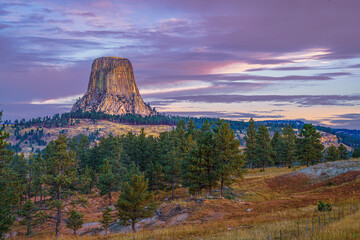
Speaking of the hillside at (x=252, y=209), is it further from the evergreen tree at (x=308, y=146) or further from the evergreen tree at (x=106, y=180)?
the evergreen tree at (x=308, y=146)

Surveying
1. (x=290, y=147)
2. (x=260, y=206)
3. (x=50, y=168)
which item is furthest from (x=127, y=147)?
(x=260, y=206)

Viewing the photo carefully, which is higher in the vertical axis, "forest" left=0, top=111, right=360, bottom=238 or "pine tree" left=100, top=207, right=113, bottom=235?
"forest" left=0, top=111, right=360, bottom=238

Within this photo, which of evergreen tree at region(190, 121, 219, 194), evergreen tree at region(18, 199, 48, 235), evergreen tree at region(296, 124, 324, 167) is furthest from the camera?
evergreen tree at region(296, 124, 324, 167)

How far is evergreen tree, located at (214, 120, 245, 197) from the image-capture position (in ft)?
133

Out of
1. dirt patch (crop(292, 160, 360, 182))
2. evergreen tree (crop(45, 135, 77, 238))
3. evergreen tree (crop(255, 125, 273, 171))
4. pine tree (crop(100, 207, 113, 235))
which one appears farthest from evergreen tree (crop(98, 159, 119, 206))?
dirt patch (crop(292, 160, 360, 182))

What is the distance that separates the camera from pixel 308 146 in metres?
70.2

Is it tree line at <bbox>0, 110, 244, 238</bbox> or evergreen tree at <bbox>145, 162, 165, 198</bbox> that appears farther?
evergreen tree at <bbox>145, 162, 165, 198</bbox>

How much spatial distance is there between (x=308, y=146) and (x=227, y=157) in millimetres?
38967

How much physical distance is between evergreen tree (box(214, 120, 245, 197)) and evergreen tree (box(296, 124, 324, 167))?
3739 cm

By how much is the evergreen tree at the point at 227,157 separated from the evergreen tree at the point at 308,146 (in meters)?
37.4

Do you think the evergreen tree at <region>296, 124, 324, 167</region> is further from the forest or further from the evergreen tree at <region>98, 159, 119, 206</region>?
the evergreen tree at <region>98, 159, 119, 206</region>

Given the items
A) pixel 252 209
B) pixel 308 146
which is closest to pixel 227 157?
pixel 252 209

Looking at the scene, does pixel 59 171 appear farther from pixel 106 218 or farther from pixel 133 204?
pixel 106 218

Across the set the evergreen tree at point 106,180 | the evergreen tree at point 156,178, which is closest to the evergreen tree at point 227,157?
the evergreen tree at point 156,178
